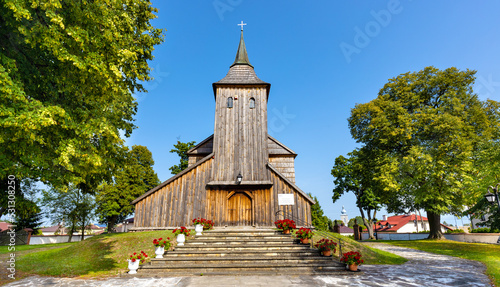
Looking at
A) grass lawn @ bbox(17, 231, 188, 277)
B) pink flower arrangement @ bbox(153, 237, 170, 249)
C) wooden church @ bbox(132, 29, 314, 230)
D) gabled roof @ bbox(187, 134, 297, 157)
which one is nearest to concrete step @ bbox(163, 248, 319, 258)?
pink flower arrangement @ bbox(153, 237, 170, 249)

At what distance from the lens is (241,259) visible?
403 inches

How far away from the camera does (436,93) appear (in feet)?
81.7

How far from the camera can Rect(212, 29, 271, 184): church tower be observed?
1702 centimetres

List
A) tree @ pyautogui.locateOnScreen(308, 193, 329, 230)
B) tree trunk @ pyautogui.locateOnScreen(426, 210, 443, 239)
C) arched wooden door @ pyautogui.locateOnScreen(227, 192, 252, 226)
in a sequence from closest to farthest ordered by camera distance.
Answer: arched wooden door @ pyautogui.locateOnScreen(227, 192, 252, 226), tree trunk @ pyautogui.locateOnScreen(426, 210, 443, 239), tree @ pyautogui.locateOnScreen(308, 193, 329, 230)

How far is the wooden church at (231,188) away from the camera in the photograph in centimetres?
1584

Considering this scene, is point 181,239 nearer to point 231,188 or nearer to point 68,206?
point 231,188

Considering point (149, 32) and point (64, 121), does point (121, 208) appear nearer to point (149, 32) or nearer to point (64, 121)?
point (149, 32)

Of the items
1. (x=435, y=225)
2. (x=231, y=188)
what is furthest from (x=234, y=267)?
(x=435, y=225)

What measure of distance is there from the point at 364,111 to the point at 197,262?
23.7m

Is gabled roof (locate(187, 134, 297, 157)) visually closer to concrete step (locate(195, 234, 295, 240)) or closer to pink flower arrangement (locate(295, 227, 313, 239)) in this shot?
concrete step (locate(195, 234, 295, 240))

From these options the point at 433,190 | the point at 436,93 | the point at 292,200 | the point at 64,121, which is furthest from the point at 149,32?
the point at 436,93

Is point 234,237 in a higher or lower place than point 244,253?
higher

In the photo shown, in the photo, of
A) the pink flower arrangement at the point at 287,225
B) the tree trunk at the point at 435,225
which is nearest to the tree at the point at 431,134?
the tree trunk at the point at 435,225

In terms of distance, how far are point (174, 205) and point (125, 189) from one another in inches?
788
